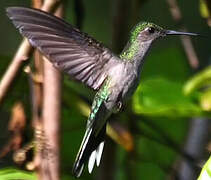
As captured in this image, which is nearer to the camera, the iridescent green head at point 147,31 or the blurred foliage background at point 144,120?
the iridescent green head at point 147,31

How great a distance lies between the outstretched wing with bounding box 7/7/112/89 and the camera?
1.53m

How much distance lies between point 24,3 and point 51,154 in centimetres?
244

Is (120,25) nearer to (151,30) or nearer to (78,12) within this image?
(78,12)

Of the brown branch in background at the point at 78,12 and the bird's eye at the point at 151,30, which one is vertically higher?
the brown branch in background at the point at 78,12

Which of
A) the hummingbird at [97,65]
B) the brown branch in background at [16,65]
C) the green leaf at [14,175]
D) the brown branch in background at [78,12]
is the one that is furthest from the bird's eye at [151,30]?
the green leaf at [14,175]

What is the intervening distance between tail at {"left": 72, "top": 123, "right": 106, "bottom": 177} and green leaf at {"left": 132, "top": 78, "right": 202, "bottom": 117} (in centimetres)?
20

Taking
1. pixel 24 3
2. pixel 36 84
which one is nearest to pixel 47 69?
pixel 36 84

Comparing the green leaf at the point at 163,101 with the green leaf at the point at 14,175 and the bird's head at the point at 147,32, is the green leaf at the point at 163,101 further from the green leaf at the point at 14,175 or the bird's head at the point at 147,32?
the green leaf at the point at 14,175

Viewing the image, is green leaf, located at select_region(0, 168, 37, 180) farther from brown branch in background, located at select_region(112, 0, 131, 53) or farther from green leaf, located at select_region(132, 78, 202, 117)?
brown branch in background, located at select_region(112, 0, 131, 53)

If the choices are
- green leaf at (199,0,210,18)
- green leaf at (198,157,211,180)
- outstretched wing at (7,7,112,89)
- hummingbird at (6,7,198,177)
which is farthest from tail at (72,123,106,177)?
green leaf at (199,0,210,18)

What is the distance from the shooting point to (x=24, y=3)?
4.02 meters

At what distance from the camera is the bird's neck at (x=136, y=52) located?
1.77 metres

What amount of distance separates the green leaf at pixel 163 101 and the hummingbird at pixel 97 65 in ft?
0.60

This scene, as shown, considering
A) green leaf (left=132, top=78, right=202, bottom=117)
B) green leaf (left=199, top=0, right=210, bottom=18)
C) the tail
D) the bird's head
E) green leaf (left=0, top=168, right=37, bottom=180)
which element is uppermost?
green leaf (left=199, top=0, right=210, bottom=18)
